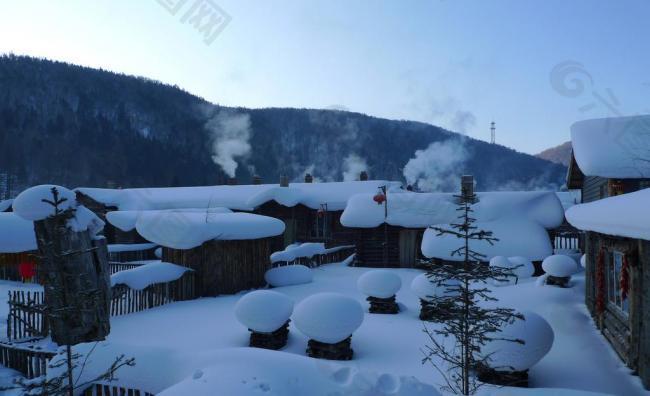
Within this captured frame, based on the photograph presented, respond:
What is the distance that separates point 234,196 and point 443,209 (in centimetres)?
1330

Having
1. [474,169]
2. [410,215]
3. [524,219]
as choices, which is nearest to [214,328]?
[410,215]

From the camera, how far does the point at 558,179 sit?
9169 cm

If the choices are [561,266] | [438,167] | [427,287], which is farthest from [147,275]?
[438,167]

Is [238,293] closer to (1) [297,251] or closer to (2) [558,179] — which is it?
(1) [297,251]

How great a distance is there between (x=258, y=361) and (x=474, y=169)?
97.7m

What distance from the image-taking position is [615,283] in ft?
29.8

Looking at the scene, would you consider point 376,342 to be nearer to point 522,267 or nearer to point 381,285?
point 381,285

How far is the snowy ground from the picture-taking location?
5.70m

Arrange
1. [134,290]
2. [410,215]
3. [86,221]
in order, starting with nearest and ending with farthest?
1. [86,221]
2. [134,290]
3. [410,215]

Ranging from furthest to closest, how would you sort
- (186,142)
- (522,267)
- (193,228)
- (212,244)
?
(186,142) < (522,267) < (212,244) < (193,228)

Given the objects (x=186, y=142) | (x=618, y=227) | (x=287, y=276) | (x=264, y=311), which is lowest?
(x=287, y=276)

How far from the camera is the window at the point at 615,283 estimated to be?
862cm

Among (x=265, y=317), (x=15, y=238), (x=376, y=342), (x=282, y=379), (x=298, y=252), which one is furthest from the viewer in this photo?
(x=298, y=252)

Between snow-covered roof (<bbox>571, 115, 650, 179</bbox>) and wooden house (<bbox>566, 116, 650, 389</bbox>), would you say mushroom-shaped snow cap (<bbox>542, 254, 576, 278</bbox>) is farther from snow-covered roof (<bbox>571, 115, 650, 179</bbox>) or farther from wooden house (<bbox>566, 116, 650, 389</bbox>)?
snow-covered roof (<bbox>571, 115, 650, 179</bbox>)
